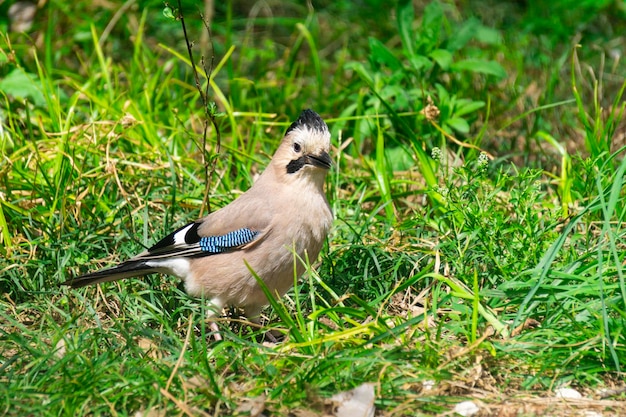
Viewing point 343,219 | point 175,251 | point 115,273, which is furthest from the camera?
point 343,219

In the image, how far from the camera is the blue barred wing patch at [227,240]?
12.6ft

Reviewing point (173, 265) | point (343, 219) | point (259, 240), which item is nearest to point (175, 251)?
point (173, 265)

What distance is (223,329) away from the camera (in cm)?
374

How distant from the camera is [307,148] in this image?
3.87 meters

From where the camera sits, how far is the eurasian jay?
3.78 metres

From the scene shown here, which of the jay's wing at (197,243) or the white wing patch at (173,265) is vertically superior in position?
the jay's wing at (197,243)

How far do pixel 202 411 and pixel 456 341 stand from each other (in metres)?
1.04

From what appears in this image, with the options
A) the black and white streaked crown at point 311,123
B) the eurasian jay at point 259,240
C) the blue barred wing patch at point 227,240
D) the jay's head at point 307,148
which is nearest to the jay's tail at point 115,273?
the eurasian jay at point 259,240

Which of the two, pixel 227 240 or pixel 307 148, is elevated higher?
pixel 307 148

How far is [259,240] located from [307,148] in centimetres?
46

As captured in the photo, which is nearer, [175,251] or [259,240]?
[259,240]

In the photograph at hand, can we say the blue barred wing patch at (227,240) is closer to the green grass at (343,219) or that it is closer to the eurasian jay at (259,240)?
the eurasian jay at (259,240)

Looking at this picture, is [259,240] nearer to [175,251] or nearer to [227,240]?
[227,240]

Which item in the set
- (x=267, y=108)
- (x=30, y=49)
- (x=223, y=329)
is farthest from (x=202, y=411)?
(x=30, y=49)
